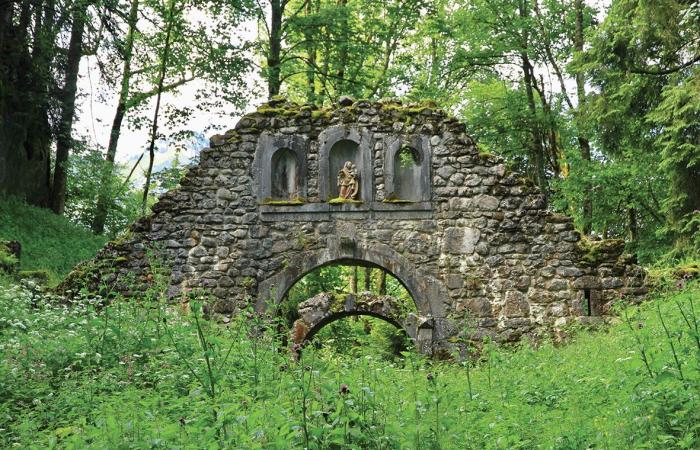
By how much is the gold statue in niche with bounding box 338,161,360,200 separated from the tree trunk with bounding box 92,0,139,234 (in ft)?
24.3

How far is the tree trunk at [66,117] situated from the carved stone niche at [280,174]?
6.96m

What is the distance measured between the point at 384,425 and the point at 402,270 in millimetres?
6546

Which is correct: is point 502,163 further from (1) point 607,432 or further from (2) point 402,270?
(1) point 607,432

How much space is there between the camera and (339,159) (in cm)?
1089

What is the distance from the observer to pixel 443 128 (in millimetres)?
10625

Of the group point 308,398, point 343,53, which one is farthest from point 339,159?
point 343,53

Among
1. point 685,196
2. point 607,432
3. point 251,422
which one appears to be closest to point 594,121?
point 685,196

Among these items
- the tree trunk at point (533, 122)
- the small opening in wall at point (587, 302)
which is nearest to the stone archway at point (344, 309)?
the small opening in wall at point (587, 302)

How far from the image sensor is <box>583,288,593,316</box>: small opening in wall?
398 inches

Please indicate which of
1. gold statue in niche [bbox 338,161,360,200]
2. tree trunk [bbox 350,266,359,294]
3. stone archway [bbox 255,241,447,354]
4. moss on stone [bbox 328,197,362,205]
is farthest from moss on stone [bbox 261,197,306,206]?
tree trunk [bbox 350,266,359,294]

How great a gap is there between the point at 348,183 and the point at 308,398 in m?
6.40

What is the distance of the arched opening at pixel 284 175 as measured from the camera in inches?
424

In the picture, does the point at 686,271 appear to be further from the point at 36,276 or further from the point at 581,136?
the point at 36,276

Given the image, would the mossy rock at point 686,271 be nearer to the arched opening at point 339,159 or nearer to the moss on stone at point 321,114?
the arched opening at point 339,159
